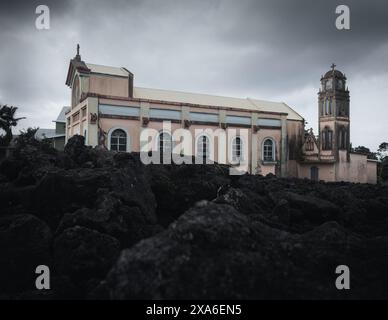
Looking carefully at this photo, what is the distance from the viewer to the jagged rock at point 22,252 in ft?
15.6

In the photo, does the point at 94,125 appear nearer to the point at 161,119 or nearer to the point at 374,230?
the point at 161,119

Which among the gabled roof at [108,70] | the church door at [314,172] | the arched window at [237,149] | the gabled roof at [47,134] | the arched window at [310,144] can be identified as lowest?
the church door at [314,172]

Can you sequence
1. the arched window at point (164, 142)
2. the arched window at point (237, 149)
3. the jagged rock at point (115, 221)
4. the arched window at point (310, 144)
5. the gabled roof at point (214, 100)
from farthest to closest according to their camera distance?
the arched window at point (310, 144) → the arched window at point (237, 149) → the gabled roof at point (214, 100) → the arched window at point (164, 142) → the jagged rock at point (115, 221)

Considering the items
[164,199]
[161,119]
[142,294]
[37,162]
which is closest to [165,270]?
[142,294]

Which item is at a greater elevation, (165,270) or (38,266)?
(165,270)

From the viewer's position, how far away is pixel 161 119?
19.8 m

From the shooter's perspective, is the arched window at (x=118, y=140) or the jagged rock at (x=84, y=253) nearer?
the jagged rock at (x=84, y=253)

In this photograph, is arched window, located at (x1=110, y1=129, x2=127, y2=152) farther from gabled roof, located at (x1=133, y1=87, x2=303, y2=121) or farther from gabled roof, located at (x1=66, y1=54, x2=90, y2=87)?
gabled roof, located at (x1=66, y1=54, x2=90, y2=87)

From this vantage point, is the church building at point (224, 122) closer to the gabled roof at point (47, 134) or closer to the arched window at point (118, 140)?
the arched window at point (118, 140)

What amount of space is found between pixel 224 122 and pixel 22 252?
Answer: 17.4 m

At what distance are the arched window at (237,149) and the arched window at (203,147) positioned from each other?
181cm

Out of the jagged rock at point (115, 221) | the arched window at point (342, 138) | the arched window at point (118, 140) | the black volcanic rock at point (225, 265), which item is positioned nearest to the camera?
the black volcanic rock at point (225, 265)

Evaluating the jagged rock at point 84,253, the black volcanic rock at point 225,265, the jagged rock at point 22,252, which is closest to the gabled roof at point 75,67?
the jagged rock at point 22,252
